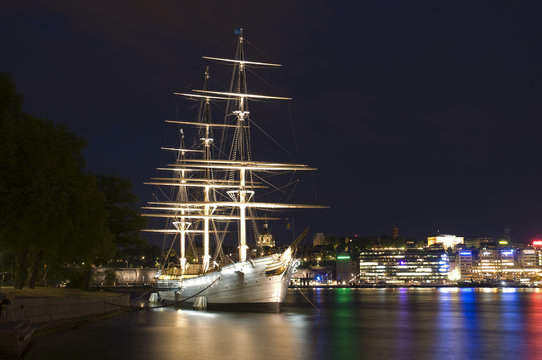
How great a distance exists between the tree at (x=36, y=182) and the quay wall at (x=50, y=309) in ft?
14.0

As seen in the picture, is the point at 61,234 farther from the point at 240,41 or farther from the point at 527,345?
the point at 240,41

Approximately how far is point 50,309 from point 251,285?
2669cm

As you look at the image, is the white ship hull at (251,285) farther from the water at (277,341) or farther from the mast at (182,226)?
the mast at (182,226)

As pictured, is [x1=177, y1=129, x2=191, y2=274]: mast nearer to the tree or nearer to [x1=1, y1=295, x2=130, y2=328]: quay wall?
[x1=1, y1=295, x2=130, y2=328]: quay wall

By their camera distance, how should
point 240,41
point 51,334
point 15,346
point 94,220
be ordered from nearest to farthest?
point 15,346
point 51,334
point 94,220
point 240,41

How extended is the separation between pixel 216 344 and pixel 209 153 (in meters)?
60.6

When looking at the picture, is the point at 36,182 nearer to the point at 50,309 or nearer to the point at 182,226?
the point at 50,309

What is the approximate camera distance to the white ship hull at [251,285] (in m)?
60.9

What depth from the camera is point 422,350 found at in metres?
34.4

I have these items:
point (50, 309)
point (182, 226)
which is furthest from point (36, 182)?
point (182, 226)

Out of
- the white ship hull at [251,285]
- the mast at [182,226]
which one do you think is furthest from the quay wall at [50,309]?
the mast at [182,226]

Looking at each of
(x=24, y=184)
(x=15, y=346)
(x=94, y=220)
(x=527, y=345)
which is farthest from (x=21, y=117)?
(x=527, y=345)

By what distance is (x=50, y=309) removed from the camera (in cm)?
3859

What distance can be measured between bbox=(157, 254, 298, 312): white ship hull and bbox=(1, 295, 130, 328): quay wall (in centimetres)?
1263
